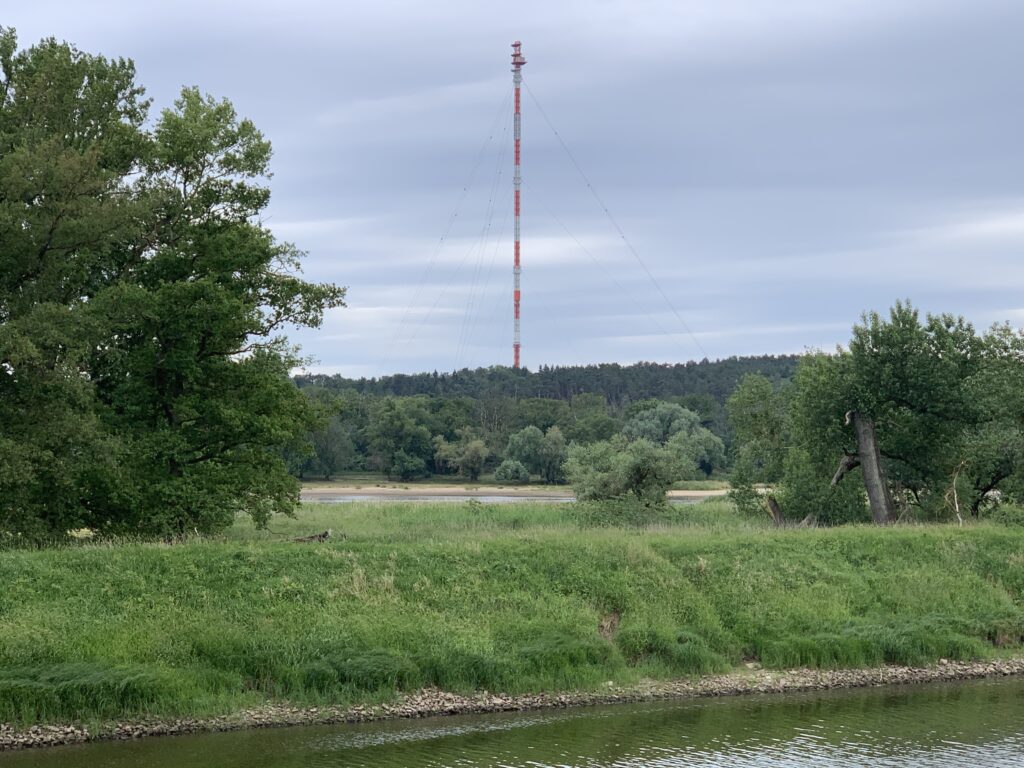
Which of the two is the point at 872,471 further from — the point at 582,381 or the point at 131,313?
the point at 582,381

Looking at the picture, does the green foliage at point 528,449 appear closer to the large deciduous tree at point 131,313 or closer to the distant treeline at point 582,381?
the distant treeline at point 582,381

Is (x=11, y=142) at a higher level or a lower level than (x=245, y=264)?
higher

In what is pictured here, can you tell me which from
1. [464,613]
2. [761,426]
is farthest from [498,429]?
[464,613]

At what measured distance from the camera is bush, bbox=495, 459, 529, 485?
11369 cm

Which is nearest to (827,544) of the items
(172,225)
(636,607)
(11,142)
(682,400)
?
(636,607)

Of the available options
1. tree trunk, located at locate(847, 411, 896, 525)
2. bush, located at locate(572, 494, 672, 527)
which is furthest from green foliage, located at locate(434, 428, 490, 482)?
tree trunk, located at locate(847, 411, 896, 525)

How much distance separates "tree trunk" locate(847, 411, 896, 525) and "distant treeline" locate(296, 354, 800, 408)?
129 meters

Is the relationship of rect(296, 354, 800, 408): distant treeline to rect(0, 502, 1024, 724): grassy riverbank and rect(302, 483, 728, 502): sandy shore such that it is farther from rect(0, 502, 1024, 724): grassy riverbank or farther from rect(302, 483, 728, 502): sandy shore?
rect(0, 502, 1024, 724): grassy riverbank

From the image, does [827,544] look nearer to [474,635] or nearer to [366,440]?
[474,635]

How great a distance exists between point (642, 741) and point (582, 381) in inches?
6422

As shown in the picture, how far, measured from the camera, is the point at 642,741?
19.4 m

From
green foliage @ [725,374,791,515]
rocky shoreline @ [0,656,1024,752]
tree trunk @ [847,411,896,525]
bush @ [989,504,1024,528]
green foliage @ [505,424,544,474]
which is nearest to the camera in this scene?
A: rocky shoreline @ [0,656,1024,752]

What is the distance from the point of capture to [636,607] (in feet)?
87.2

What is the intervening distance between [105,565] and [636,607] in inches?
499
